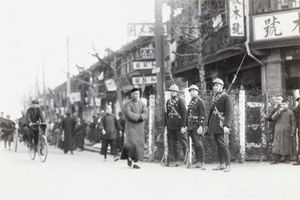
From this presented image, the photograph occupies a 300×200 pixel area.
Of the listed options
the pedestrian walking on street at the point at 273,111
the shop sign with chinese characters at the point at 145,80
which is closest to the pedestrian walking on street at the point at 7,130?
the shop sign with chinese characters at the point at 145,80

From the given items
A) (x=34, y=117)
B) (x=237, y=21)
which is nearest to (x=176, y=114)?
(x=34, y=117)

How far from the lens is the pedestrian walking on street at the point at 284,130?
12.7 m

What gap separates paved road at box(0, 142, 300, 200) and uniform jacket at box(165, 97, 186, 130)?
1.29m

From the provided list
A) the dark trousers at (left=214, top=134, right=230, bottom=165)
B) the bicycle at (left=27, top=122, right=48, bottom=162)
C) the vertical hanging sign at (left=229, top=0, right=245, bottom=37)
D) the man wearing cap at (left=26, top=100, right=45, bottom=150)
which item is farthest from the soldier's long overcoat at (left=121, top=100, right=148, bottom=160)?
the vertical hanging sign at (left=229, top=0, right=245, bottom=37)

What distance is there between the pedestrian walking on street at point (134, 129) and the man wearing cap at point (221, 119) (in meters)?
2.01

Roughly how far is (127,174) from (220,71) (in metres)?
12.4

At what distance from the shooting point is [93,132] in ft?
102

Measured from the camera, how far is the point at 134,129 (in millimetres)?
12375

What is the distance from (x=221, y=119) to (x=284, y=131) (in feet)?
8.94

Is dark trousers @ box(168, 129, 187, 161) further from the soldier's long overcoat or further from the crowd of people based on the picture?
the soldier's long overcoat

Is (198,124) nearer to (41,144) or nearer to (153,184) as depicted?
(153,184)

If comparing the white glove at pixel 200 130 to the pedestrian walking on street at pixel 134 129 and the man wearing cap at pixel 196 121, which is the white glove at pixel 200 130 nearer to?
the man wearing cap at pixel 196 121

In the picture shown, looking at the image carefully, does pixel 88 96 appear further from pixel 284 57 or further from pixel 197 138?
pixel 197 138

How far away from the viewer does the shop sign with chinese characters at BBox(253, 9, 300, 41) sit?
1664 centimetres
